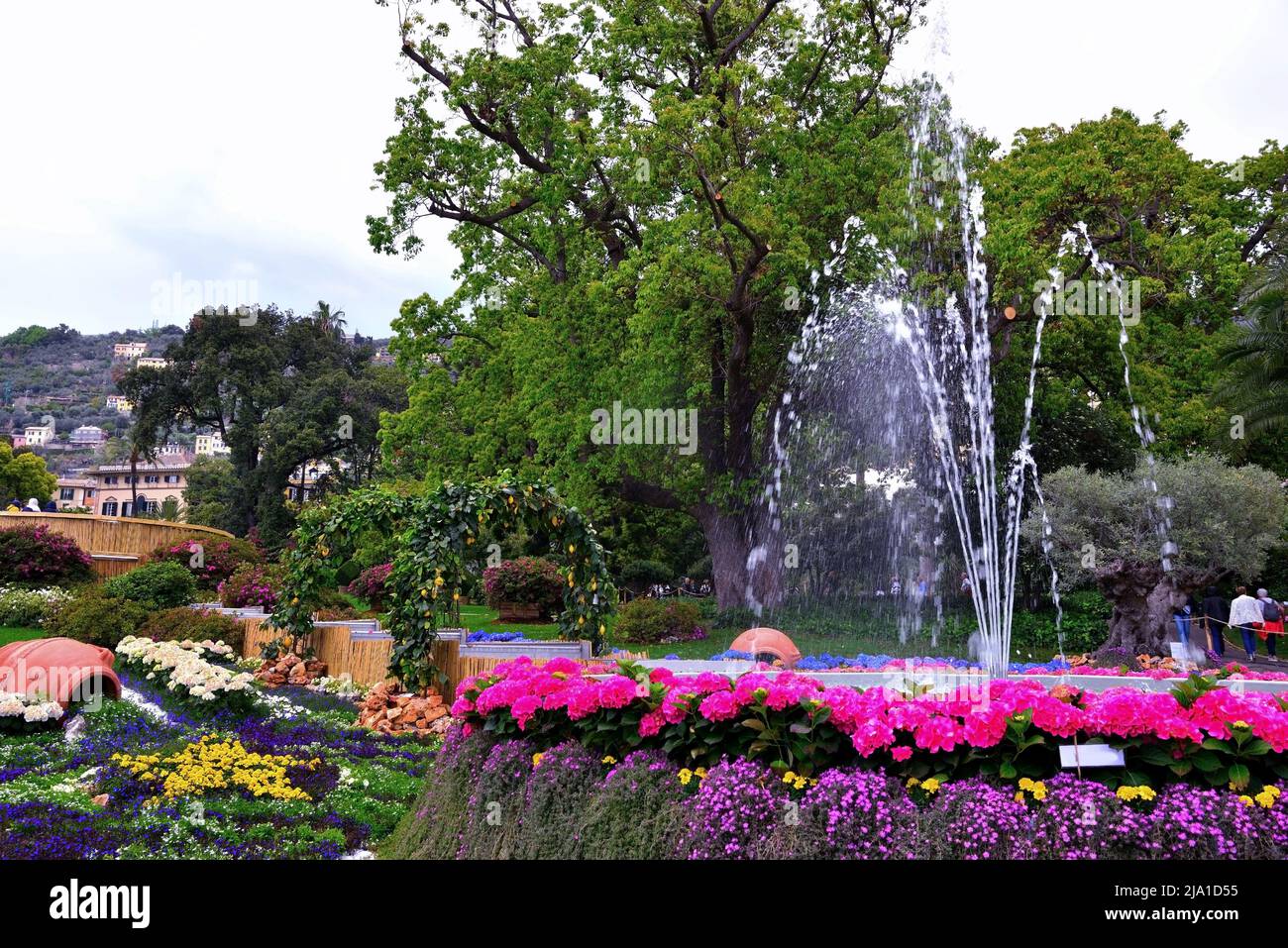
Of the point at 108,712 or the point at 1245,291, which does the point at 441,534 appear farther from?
the point at 1245,291

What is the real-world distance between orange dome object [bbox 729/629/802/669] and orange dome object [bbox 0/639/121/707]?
23.6 ft

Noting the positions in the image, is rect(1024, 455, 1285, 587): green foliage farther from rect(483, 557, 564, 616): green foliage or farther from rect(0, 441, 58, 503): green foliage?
rect(0, 441, 58, 503): green foliage

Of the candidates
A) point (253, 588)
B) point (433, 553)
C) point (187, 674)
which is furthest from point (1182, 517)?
point (253, 588)

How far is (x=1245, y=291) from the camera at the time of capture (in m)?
21.2

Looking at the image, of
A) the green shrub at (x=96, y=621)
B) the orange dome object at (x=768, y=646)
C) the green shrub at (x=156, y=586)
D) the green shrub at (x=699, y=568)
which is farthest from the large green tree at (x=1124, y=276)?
the green shrub at (x=156, y=586)

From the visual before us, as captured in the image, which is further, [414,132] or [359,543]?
[359,543]

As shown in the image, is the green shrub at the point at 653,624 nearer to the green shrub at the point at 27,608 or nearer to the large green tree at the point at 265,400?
the green shrub at the point at 27,608

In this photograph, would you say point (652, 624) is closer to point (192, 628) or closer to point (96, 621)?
point (192, 628)

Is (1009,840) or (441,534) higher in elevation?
(441,534)

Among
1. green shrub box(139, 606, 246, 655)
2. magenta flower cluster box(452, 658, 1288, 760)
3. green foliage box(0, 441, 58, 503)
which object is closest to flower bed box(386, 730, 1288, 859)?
magenta flower cluster box(452, 658, 1288, 760)

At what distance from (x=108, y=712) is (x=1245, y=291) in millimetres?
21931
